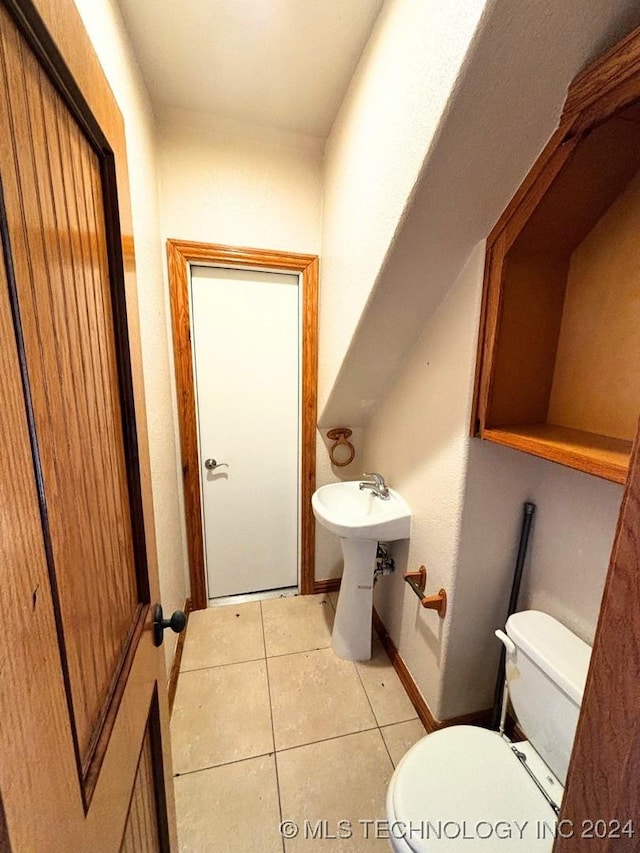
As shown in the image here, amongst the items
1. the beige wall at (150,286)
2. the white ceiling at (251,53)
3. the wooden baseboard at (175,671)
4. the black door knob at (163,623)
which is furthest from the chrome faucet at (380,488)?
the white ceiling at (251,53)

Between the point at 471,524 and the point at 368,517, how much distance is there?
0.45m

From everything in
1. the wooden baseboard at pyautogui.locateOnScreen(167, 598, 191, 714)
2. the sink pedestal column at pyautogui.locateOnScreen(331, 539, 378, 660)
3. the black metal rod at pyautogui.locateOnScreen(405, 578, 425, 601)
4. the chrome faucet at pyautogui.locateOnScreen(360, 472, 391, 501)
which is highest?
the chrome faucet at pyautogui.locateOnScreen(360, 472, 391, 501)

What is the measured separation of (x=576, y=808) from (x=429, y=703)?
47.5 inches

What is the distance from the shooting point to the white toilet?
0.78 m

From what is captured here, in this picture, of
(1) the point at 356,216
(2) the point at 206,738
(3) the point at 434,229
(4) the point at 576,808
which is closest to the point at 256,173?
(1) the point at 356,216

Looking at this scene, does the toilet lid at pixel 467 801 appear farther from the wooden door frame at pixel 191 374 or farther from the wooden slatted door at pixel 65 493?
the wooden door frame at pixel 191 374

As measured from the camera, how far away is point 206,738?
4.28ft

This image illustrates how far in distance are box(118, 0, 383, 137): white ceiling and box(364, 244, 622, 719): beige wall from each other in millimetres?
945

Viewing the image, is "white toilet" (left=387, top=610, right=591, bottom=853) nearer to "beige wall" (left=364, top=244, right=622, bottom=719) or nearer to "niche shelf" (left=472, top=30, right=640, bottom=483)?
"beige wall" (left=364, top=244, right=622, bottom=719)

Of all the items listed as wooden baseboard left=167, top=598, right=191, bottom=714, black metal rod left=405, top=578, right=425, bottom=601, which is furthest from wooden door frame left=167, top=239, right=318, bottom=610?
black metal rod left=405, top=578, right=425, bottom=601

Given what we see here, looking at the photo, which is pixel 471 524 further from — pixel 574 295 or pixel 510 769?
pixel 574 295

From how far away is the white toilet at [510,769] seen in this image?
78 centimetres

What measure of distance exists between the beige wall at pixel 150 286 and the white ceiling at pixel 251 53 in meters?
0.10

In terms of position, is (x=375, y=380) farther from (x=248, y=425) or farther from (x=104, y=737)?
(x=104, y=737)
